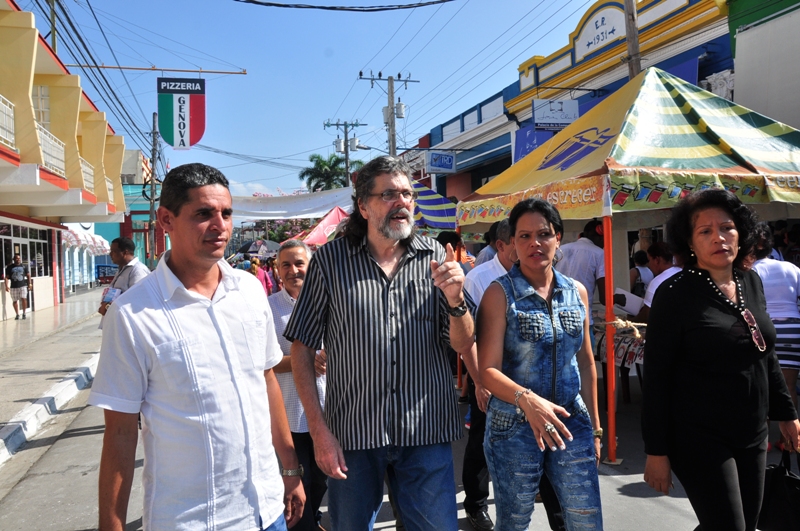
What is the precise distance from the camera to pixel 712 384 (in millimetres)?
2555

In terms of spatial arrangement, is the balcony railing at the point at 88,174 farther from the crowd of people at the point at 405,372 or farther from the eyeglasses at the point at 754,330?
the eyeglasses at the point at 754,330

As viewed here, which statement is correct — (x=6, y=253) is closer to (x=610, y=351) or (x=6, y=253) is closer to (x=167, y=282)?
(x=610, y=351)

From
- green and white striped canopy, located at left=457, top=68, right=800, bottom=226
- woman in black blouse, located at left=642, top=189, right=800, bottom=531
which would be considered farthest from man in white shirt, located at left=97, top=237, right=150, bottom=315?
woman in black blouse, located at left=642, top=189, right=800, bottom=531

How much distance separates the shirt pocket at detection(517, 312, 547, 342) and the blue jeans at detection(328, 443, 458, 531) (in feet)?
1.99

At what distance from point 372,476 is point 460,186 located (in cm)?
2216

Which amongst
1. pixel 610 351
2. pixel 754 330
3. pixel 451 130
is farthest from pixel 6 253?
pixel 754 330

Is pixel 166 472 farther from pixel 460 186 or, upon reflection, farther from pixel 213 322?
pixel 460 186

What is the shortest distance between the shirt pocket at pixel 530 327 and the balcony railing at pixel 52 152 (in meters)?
15.7

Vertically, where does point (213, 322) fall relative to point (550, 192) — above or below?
below

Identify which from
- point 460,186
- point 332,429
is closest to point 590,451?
point 332,429

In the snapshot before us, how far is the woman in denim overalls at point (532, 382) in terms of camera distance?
8.59ft

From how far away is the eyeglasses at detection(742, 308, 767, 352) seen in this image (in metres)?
2.58

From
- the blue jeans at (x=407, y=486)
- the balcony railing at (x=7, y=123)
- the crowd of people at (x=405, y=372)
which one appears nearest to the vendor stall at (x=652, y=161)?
the crowd of people at (x=405, y=372)

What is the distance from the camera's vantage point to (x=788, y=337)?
504 cm
